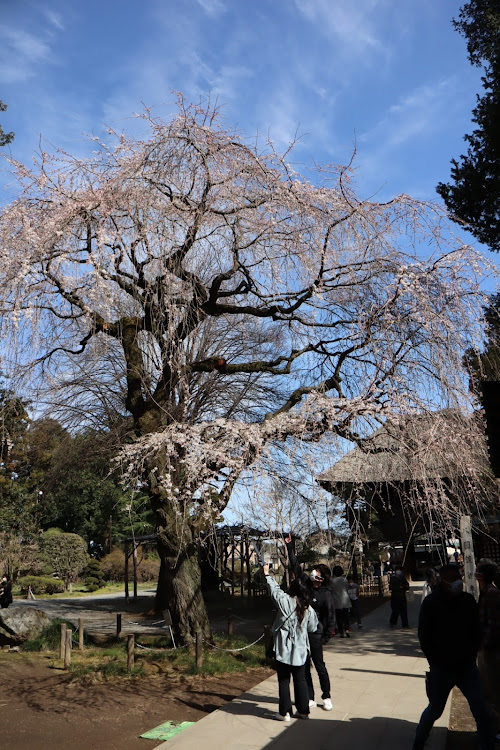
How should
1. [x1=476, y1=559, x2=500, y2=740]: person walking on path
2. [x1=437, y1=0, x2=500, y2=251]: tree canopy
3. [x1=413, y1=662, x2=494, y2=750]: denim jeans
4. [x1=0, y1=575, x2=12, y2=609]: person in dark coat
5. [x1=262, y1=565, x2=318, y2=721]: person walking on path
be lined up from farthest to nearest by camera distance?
[x1=0, y1=575, x2=12, y2=609]: person in dark coat < [x1=437, y1=0, x2=500, y2=251]: tree canopy < [x1=262, y1=565, x2=318, y2=721]: person walking on path < [x1=476, y1=559, x2=500, y2=740]: person walking on path < [x1=413, y1=662, x2=494, y2=750]: denim jeans

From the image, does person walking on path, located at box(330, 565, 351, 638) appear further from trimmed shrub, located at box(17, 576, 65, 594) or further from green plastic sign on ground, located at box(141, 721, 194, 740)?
trimmed shrub, located at box(17, 576, 65, 594)

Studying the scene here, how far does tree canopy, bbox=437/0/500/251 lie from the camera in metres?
11.3

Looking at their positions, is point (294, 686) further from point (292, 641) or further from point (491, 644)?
point (491, 644)

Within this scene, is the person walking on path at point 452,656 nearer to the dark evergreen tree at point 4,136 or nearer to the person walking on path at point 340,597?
the person walking on path at point 340,597

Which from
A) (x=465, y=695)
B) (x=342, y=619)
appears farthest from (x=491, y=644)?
(x=342, y=619)

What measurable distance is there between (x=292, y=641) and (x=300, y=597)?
1.30 ft

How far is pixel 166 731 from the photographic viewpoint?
20.4 ft

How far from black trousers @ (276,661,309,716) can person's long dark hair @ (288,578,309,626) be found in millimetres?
443

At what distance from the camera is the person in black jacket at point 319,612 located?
634 centimetres

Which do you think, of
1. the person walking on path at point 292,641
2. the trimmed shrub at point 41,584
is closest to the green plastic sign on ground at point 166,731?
the person walking on path at point 292,641

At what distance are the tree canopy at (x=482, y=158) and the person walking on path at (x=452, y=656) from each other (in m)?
8.53

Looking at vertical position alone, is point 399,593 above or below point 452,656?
below

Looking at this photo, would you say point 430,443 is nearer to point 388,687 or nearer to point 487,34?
point 388,687

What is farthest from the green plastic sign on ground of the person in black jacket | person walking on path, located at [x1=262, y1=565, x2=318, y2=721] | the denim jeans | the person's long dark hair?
the denim jeans
